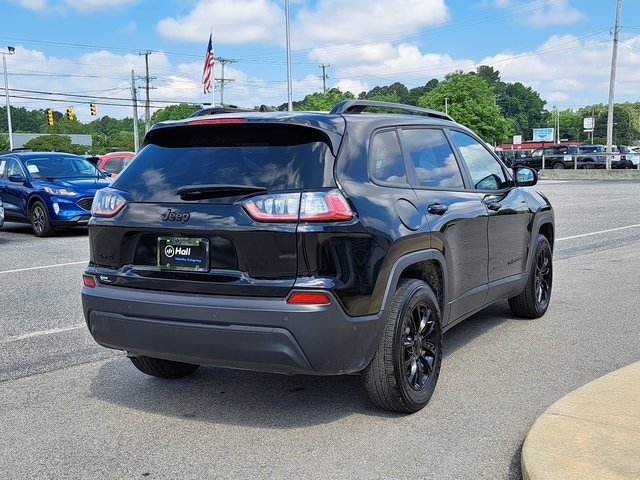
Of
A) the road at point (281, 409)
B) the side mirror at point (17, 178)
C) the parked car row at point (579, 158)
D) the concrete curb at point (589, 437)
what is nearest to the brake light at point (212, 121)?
the road at point (281, 409)

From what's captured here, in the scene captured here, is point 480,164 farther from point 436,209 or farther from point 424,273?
point 424,273

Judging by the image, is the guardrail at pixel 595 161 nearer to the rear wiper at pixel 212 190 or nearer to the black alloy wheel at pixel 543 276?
the black alloy wheel at pixel 543 276

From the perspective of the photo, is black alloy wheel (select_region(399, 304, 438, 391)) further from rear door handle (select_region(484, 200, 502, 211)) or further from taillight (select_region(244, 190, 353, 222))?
rear door handle (select_region(484, 200, 502, 211))

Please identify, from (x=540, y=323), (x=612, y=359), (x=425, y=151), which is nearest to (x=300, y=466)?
(x=425, y=151)

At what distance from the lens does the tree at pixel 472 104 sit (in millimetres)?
102625

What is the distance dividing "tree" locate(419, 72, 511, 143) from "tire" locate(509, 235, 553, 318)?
98.2 metres

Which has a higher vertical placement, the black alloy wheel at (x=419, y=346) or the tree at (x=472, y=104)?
the tree at (x=472, y=104)

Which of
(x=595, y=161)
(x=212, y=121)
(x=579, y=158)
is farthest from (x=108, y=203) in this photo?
(x=579, y=158)

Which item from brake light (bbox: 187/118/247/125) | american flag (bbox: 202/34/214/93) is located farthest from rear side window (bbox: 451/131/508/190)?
american flag (bbox: 202/34/214/93)

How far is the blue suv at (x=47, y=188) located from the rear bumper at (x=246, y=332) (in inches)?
408

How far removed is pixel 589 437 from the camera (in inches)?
142

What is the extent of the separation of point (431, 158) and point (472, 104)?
101m

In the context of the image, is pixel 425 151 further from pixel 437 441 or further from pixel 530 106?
pixel 530 106

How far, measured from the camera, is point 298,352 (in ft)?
12.0
